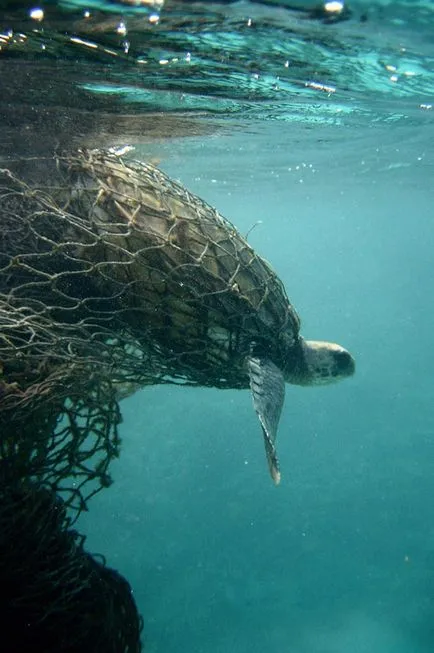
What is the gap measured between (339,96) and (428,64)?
2.25m

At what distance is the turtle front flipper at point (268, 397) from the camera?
4.82 meters

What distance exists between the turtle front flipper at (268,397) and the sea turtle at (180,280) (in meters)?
0.01

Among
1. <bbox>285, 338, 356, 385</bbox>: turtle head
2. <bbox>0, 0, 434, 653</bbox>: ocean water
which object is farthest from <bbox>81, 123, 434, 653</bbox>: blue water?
<bbox>285, 338, 356, 385</bbox>: turtle head

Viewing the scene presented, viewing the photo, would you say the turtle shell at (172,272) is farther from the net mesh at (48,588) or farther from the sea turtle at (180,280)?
the net mesh at (48,588)

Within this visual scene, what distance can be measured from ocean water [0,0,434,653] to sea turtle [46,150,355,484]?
4.70 ft

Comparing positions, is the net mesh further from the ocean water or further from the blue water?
the blue water

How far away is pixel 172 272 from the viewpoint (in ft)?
16.4

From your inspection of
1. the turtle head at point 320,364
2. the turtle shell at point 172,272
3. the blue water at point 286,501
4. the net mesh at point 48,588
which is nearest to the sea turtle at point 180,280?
the turtle shell at point 172,272

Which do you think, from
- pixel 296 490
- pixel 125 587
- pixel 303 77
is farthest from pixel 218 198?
pixel 125 587

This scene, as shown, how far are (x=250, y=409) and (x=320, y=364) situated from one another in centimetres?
1621

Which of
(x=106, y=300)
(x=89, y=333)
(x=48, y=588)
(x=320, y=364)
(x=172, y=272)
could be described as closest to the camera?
(x=48, y=588)

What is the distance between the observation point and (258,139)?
1622 centimetres

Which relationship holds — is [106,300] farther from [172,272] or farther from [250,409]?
[250,409]

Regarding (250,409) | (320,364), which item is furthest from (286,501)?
(320,364)
